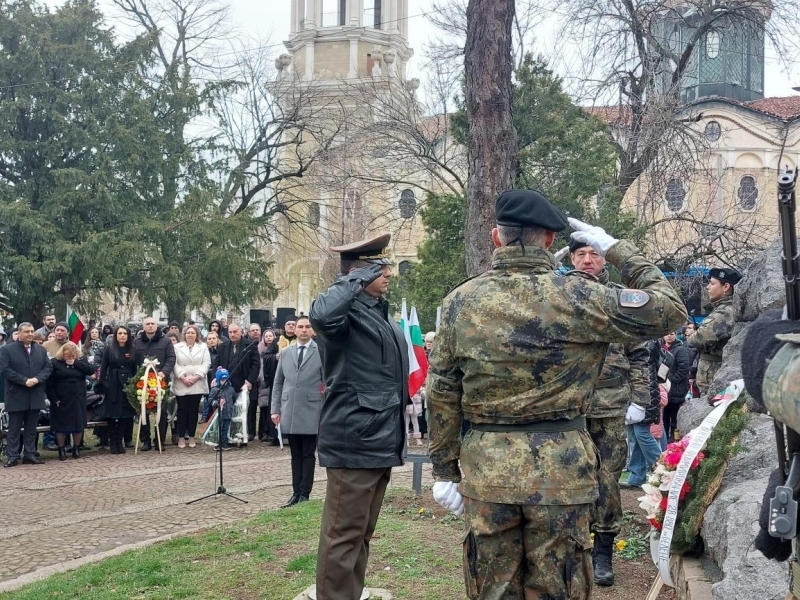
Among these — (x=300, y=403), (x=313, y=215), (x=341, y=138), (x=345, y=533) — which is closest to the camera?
(x=345, y=533)

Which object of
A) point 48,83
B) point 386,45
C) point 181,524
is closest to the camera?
point 181,524

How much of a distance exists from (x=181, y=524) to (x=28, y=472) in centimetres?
427

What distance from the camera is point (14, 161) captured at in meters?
25.9

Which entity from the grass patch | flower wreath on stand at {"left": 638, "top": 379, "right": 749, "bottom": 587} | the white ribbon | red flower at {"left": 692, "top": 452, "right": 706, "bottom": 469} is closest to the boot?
flower wreath on stand at {"left": 638, "top": 379, "right": 749, "bottom": 587}

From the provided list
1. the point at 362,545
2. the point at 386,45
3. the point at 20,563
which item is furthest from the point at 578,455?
the point at 386,45

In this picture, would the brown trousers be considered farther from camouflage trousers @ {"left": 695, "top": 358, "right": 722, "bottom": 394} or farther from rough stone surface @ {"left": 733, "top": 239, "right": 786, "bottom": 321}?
camouflage trousers @ {"left": 695, "top": 358, "right": 722, "bottom": 394}

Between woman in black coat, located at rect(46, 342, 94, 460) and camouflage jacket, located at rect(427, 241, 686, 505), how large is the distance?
10222 millimetres

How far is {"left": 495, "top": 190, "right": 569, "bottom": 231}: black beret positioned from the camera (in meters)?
3.68

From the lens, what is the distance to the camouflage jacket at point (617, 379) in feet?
17.5

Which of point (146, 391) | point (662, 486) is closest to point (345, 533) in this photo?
point (662, 486)

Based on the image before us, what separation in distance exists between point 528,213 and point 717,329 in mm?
3907

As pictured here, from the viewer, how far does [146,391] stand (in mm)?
13070

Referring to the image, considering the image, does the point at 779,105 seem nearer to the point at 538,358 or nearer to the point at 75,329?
the point at 75,329

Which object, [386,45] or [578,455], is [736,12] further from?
[386,45]
